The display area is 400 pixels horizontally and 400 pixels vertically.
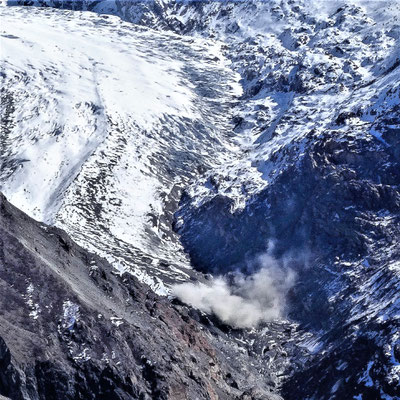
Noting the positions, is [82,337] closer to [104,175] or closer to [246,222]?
[246,222]

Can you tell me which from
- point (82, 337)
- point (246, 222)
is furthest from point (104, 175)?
point (82, 337)

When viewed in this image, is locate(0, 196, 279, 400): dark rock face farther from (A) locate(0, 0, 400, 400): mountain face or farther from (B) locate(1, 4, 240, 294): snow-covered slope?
(B) locate(1, 4, 240, 294): snow-covered slope

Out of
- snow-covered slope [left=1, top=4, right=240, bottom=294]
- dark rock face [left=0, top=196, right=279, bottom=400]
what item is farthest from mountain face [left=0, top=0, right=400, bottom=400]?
dark rock face [left=0, top=196, right=279, bottom=400]

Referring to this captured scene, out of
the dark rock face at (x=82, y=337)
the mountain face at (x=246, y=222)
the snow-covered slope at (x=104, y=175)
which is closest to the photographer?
the dark rock face at (x=82, y=337)

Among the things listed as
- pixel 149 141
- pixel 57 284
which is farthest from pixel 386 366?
pixel 149 141

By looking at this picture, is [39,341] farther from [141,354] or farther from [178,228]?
[178,228]

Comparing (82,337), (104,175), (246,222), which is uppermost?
(82,337)

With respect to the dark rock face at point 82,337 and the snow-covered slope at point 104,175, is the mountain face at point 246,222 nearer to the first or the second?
the snow-covered slope at point 104,175

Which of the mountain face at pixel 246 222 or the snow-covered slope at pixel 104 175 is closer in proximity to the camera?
the mountain face at pixel 246 222

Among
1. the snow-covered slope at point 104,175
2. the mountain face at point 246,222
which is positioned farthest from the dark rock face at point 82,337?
the snow-covered slope at point 104,175
